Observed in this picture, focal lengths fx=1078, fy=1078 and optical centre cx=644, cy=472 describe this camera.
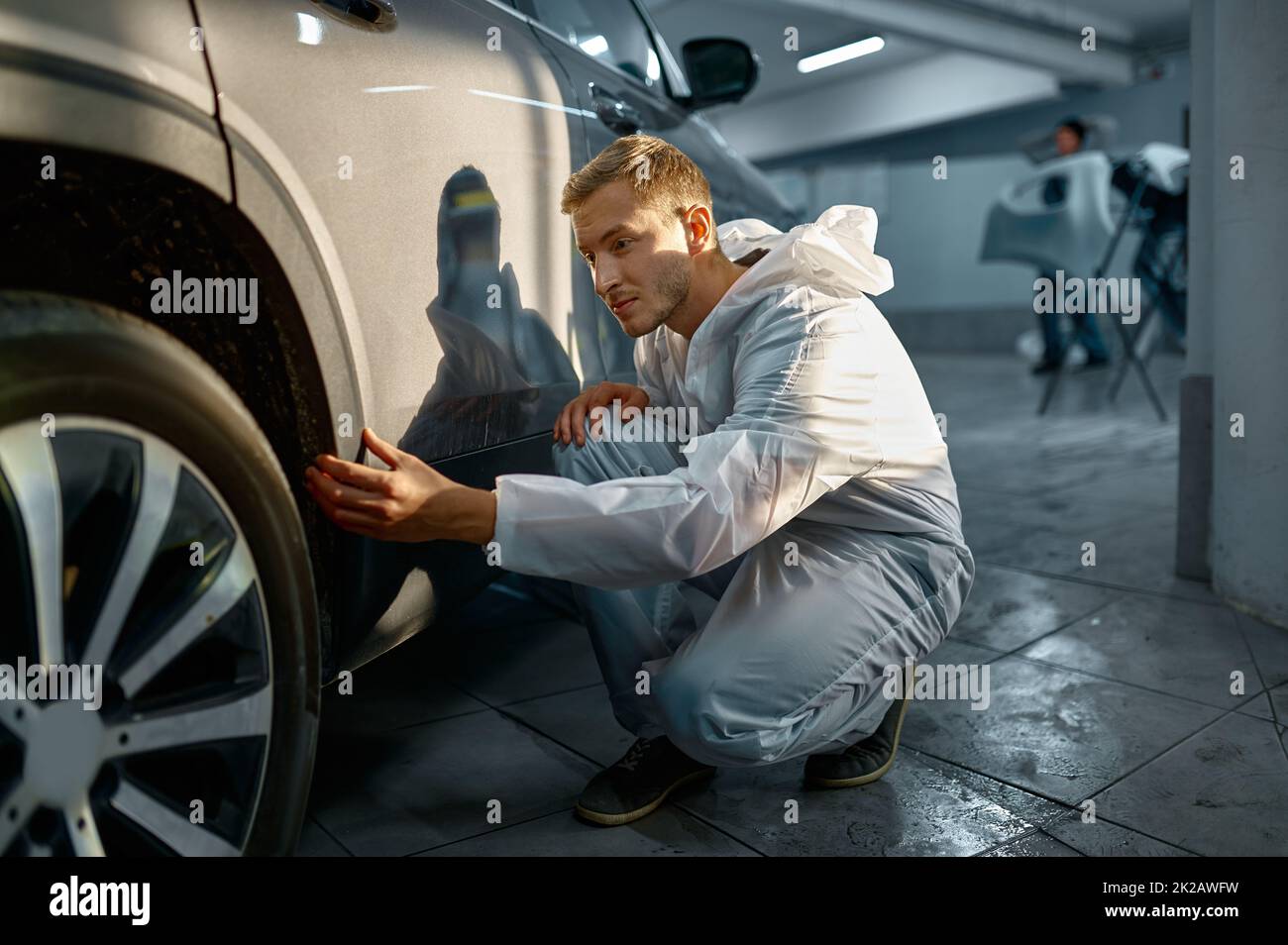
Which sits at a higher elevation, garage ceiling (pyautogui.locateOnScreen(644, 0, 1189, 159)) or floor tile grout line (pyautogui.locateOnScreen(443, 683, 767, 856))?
garage ceiling (pyautogui.locateOnScreen(644, 0, 1189, 159))

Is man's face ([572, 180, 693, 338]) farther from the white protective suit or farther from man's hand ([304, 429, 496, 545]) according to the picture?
man's hand ([304, 429, 496, 545])

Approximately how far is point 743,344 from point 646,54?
4.07ft

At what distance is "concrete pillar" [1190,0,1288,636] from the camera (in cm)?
233

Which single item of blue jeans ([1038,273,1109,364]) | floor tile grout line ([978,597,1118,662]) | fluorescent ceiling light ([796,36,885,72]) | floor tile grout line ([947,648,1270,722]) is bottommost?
floor tile grout line ([947,648,1270,722])

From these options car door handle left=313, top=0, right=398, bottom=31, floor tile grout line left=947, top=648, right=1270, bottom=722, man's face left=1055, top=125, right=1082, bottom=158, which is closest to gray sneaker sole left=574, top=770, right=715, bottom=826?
floor tile grout line left=947, top=648, right=1270, bottom=722

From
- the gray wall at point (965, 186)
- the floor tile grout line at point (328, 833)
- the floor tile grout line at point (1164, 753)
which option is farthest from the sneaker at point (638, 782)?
the gray wall at point (965, 186)

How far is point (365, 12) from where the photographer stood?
4.07 ft

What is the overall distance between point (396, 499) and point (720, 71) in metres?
1.95

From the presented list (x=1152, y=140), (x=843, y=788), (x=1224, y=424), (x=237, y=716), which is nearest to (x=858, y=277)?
(x=843, y=788)

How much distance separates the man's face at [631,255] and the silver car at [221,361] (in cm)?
12

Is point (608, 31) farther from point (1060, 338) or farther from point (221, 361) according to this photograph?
point (1060, 338)

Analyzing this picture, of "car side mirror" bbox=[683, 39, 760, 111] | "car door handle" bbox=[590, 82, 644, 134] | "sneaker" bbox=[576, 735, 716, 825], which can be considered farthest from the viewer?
"car side mirror" bbox=[683, 39, 760, 111]

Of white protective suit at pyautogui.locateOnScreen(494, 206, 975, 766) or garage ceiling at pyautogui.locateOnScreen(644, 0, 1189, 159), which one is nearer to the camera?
white protective suit at pyautogui.locateOnScreen(494, 206, 975, 766)

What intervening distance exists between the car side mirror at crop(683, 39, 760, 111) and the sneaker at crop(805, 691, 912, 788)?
166 cm
